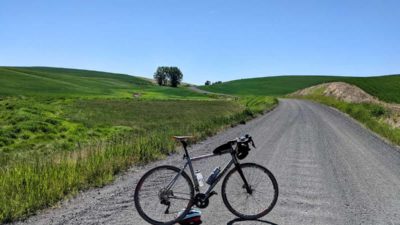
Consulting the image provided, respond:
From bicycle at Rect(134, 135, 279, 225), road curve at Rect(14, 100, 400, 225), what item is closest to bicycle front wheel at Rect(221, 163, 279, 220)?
bicycle at Rect(134, 135, 279, 225)

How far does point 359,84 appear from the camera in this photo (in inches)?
4102

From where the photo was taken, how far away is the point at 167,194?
6.84m

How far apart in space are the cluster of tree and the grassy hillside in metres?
31.4

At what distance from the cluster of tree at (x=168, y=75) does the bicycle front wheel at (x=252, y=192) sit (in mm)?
186558

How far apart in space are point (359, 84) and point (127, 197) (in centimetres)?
10555

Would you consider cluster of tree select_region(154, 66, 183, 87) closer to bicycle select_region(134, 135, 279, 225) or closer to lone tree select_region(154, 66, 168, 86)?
lone tree select_region(154, 66, 168, 86)

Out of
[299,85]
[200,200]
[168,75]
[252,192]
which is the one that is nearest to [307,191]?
[252,192]

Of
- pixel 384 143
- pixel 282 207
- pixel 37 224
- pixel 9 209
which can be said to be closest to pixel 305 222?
pixel 282 207

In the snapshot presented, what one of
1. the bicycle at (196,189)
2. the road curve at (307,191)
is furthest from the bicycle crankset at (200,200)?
the road curve at (307,191)

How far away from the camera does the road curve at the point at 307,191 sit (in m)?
7.22

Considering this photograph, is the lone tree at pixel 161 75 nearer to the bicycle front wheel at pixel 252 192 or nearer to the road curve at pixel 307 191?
the road curve at pixel 307 191

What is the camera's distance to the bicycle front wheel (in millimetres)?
7105

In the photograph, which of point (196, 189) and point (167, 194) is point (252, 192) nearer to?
point (196, 189)

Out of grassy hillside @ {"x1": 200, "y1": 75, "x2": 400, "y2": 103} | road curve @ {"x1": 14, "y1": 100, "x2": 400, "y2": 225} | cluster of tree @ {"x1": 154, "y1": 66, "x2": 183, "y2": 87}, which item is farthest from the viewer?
cluster of tree @ {"x1": 154, "y1": 66, "x2": 183, "y2": 87}
